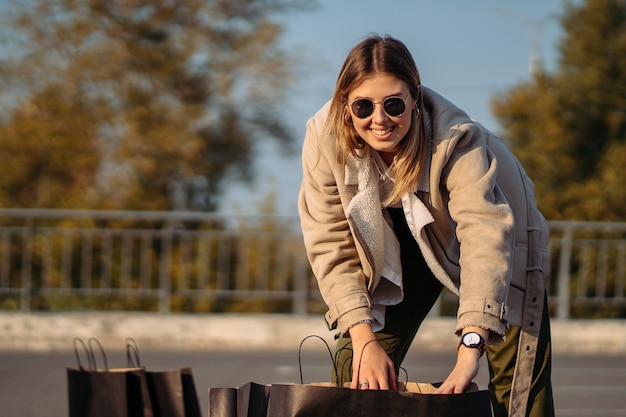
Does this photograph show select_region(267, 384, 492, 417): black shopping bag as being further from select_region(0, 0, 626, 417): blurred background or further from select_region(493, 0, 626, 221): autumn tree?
select_region(493, 0, 626, 221): autumn tree

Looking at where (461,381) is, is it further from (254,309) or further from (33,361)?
(254,309)

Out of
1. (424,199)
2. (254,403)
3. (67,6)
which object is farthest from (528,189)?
(67,6)

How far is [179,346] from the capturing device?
37.9ft

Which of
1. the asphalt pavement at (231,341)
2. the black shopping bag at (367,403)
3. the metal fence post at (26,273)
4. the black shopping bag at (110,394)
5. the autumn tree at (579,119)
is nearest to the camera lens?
the black shopping bag at (367,403)

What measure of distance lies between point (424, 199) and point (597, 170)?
529 inches

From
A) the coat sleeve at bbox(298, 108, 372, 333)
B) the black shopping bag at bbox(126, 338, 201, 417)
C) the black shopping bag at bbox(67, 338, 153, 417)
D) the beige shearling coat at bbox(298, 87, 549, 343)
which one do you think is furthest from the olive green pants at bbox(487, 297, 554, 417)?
the black shopping bag at bbox(67, 338, 153, 417)

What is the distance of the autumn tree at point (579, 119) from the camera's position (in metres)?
15.8

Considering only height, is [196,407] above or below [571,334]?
below

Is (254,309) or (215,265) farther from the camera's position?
(254,309)

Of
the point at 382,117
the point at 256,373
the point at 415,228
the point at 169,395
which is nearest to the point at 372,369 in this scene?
the point at 415,228

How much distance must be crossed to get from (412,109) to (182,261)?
28.6 ft

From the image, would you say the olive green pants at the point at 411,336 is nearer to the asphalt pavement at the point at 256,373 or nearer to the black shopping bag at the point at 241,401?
the black shopping bag at the point at 241,401

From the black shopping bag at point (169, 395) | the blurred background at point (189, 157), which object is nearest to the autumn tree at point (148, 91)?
the blurred background at point (189, 157)

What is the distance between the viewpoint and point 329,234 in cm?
369
